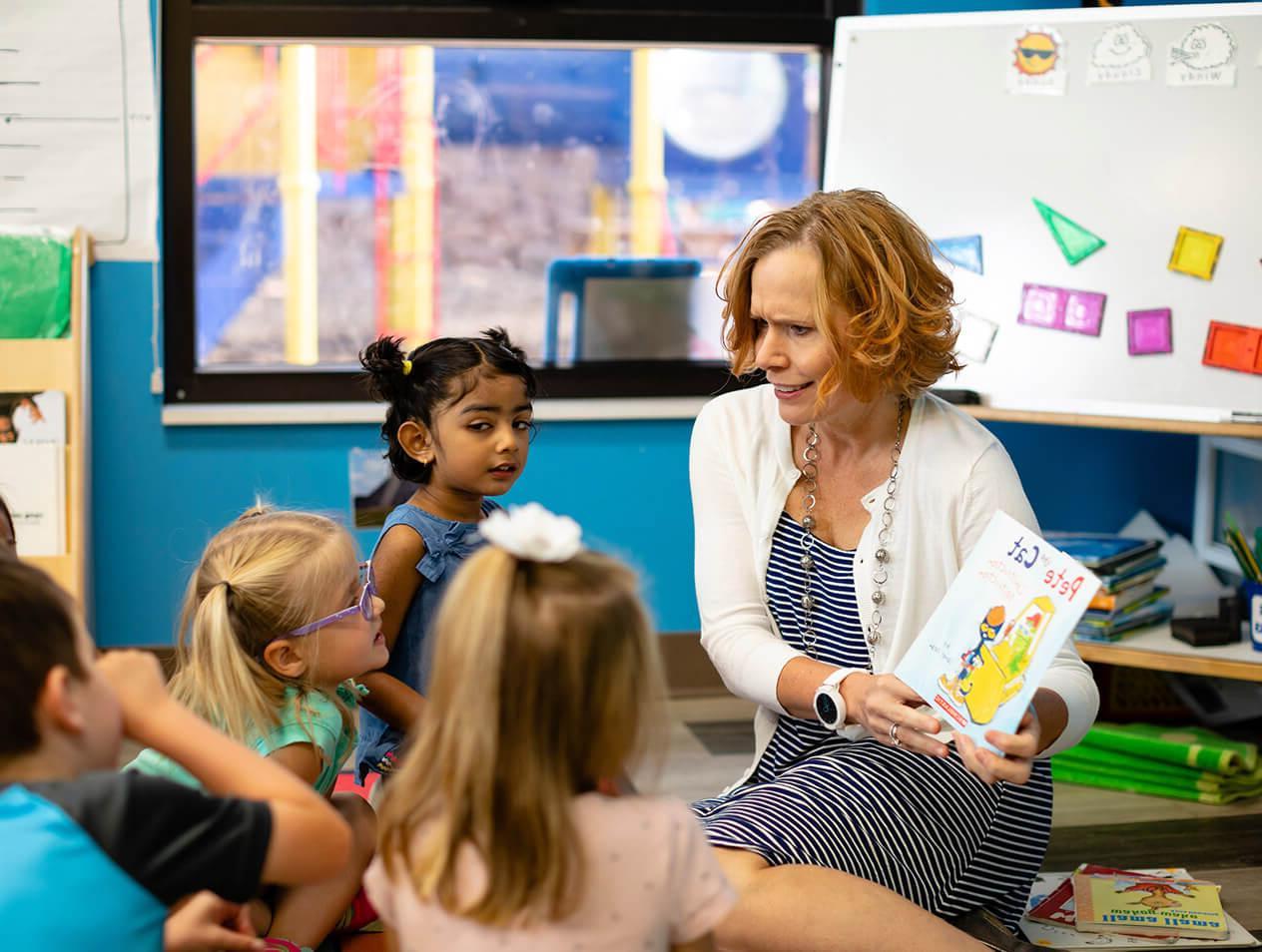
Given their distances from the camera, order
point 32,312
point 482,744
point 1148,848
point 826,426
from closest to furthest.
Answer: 1. point 482,744
2. point 826,426
3. point 1148,848
4. point 32,312

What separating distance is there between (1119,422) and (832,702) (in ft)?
4.42

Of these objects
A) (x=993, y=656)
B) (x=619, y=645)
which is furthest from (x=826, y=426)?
(x=619, y=645)

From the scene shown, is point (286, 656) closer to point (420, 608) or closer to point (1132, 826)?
point (420, 608)

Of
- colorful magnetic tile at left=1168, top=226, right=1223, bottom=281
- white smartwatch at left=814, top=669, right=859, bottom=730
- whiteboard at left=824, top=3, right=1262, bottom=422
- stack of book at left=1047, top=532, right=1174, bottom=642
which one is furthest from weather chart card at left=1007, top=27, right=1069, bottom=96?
white smartwatch at left=814, top=669, right=859, bottom=730

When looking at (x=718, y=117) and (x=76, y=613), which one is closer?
(x=76, y=613)

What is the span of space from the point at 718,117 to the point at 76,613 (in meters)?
2.79

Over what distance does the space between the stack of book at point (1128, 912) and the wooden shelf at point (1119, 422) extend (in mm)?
842

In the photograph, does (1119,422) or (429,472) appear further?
(1119,422)

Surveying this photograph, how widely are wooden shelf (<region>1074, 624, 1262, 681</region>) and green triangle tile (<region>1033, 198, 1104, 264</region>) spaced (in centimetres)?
79

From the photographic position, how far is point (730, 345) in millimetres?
2020

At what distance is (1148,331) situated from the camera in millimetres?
2855

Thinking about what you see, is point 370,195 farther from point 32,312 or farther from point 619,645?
point 619,645

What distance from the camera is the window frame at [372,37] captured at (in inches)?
128

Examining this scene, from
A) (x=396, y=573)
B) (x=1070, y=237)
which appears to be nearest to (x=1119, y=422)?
(x=1070, y=237)
